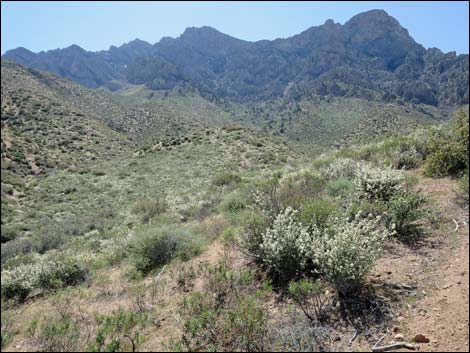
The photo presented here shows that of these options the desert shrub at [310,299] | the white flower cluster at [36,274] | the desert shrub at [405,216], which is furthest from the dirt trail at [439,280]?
the white flower cluster at [36,274]

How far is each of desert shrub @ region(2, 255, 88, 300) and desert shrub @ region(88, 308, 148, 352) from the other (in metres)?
1.34

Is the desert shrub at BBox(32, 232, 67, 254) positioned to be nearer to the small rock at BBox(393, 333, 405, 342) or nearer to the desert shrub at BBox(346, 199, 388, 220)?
the desert shrub at BBox(346, 199, 388, 220)

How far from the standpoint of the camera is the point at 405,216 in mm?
6293

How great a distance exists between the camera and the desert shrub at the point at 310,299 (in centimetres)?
440

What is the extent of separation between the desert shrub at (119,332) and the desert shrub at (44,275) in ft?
4.40

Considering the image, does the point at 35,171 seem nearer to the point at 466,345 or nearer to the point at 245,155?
the point at 245,155

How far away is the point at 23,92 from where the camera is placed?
128 ft

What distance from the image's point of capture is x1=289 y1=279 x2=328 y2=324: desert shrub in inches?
173

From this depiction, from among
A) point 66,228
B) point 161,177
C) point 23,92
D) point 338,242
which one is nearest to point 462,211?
point 338,242

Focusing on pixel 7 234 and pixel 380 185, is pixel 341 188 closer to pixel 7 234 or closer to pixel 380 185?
pixel 380 185

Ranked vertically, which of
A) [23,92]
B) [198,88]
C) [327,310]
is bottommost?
[327,310]

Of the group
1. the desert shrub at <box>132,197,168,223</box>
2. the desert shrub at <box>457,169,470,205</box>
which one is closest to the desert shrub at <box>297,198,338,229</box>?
the desert shrub at <box>457,169,470,205</box>

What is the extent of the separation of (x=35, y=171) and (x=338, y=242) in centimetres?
2255

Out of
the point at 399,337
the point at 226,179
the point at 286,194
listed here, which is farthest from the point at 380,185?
the point at 226,179
